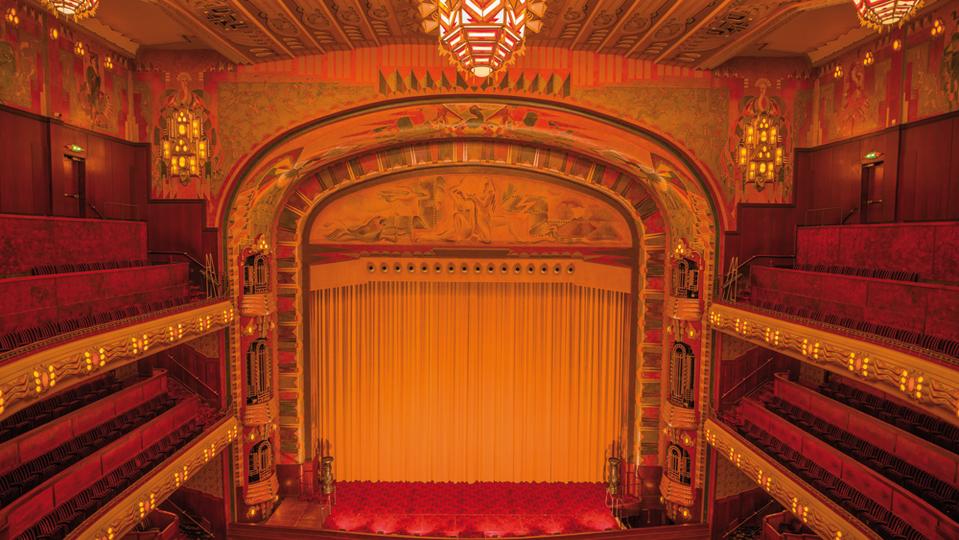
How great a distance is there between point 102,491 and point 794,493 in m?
7.71

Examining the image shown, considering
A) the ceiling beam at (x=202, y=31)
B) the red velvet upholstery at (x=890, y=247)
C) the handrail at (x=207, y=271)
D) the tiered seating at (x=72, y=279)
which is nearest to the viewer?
the tiered seating at (x=72, y=279)

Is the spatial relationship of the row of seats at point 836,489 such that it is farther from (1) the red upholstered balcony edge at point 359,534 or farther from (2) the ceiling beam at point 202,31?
(2) the ceiling beam at point 202,31

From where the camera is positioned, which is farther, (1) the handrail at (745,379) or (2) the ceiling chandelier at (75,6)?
(1) the handrail at (745,379)

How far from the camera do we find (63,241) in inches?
272

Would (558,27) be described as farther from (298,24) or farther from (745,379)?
(745,379)

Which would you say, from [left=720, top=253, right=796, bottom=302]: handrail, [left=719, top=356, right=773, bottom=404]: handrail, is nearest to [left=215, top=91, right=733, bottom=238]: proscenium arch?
[left=720, top=253, right=796, bottom=302]: handrail

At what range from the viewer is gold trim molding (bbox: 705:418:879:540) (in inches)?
233

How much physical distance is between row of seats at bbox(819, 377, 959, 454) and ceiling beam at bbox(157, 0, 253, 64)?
953 centimetres

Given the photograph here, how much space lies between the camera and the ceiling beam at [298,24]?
716 centimetres

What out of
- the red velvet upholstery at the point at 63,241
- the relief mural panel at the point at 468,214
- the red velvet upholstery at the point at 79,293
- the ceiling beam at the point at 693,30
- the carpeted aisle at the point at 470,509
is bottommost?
the carpeted aisle at the point at 470,509

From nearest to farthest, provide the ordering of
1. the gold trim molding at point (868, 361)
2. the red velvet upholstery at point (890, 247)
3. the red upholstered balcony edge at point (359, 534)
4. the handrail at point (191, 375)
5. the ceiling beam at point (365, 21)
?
the gold trim molding at point (868, 361) < the red velvet upholstery at point (890, 247) < the ceiling beam at point (365, 21) < the red upholstered balcony edge at point (359, 534) < the handrail at point (191, 375)

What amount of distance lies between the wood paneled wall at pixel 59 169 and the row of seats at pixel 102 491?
334 centimetres

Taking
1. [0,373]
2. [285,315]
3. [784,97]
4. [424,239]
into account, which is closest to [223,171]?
[285,315]

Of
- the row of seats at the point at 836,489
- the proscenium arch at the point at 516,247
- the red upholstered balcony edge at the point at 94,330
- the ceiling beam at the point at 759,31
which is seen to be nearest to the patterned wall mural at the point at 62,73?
the red upholstered balcony edge at the point at 94,330
